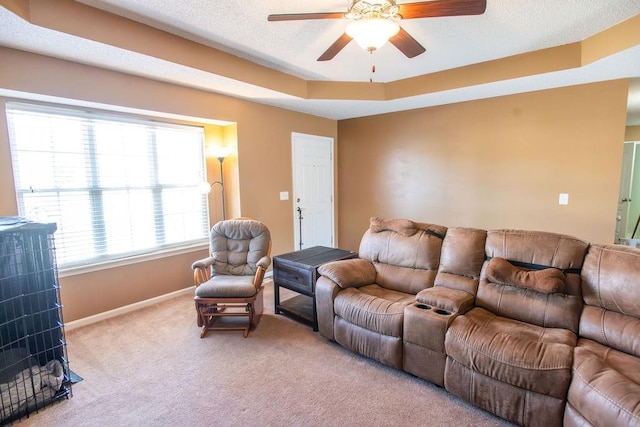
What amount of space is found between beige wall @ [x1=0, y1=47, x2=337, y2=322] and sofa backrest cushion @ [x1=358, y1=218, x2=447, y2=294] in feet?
6.23

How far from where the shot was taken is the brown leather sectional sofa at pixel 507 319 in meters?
1.59

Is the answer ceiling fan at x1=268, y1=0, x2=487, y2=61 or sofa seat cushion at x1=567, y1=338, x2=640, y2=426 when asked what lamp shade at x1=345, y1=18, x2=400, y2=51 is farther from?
sofa seat cushion at x1=567, y1=338, x2=640, y2=426

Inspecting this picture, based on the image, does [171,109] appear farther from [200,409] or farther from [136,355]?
[200,409]

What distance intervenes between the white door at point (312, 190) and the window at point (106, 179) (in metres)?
1.42

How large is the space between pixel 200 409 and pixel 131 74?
3.02 m

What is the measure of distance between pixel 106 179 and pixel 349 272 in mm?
2673

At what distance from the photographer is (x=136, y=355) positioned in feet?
8.37

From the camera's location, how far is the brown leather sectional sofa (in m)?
1.59

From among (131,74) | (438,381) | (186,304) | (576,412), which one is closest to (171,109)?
(131,74)

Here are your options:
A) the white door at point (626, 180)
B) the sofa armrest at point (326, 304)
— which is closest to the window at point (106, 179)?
the sofa armrest at point (326, 304)

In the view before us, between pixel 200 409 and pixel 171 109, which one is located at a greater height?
pixel 171 109

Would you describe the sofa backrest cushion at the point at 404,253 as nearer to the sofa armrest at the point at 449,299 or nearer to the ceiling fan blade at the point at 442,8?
the sofa armrest at the point at 449,299

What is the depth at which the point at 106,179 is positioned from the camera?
126 inches

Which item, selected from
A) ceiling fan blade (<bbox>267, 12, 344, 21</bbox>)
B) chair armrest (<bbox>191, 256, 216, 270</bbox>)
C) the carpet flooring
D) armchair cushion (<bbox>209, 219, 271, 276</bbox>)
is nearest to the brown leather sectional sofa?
the carpet flooring
